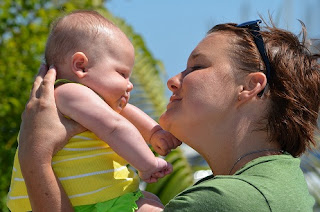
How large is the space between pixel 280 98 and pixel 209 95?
0.32 metres

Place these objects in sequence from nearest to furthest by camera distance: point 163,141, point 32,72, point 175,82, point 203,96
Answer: point 203,96 < point 175,82 < point 163,141 < point 32,72

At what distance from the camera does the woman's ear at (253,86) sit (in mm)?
3242

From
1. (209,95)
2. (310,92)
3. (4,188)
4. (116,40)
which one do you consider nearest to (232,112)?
(209,95)

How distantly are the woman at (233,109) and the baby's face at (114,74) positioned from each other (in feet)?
0.66

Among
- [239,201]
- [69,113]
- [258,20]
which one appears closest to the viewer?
[239,201]

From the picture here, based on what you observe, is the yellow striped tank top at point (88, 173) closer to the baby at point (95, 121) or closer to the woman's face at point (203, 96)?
the baby at point (95, 121)

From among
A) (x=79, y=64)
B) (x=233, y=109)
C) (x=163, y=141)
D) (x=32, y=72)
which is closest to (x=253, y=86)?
(x=233, y=109)

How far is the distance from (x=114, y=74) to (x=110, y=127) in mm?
285

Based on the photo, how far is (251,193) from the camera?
9.20 feet

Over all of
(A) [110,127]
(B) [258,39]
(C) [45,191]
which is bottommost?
(C) [45,191]

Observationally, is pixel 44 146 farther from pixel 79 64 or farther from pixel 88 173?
pixel 79 64

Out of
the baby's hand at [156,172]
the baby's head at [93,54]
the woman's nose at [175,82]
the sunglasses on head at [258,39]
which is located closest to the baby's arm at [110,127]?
the baby's hand at [156,172]

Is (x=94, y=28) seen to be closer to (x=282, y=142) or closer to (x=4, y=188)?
(x=282, y=142)

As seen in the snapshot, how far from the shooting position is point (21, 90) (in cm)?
718
